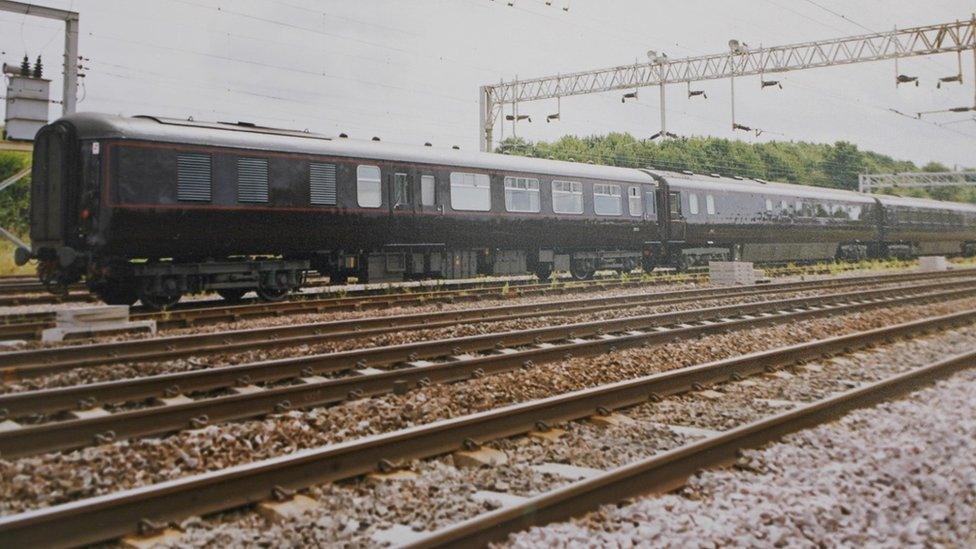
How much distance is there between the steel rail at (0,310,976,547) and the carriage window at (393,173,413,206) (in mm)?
10165

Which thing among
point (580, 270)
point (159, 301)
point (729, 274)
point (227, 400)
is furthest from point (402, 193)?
point (227, 400)

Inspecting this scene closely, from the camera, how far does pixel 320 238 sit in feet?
51.7

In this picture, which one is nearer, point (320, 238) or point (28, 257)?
point (28, 257)

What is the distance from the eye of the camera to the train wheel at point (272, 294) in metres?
15.5

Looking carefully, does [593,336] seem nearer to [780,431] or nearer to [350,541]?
[780,431]

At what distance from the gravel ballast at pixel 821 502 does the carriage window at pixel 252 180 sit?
1122 centimetres

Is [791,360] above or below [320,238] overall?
below

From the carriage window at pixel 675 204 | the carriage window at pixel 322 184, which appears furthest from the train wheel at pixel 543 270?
the carriage window at pixel 322 184

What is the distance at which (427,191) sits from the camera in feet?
57.9

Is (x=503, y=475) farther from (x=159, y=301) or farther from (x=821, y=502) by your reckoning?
(x=159, y=301)

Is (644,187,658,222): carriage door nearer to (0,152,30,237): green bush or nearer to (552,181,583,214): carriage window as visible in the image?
(552,181,583,214): carriage window

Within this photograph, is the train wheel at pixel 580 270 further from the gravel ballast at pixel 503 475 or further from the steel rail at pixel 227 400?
the gravel ballast at pixel 503 475

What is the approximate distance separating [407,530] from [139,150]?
36.0 ft

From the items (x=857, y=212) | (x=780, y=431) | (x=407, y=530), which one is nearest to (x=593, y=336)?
(x=780, y=431)
